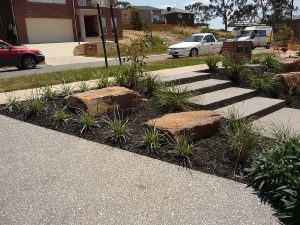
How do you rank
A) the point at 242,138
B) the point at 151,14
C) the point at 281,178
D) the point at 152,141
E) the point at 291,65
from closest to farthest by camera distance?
the point at 281,178
the point at 242,138
the point at 152,141
the point at 291,65
the point at 151,14

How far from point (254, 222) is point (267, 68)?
7562 mm

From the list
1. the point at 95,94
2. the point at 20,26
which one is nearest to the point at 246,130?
the point at 95,94

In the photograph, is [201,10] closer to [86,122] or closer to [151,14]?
[151,14]

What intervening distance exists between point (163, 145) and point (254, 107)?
2.72 m

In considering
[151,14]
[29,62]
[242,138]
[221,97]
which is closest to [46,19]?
[29,62]

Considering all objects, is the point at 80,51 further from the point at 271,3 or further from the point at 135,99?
the point at 271,3

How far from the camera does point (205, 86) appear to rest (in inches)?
324

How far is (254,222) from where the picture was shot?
3400mm

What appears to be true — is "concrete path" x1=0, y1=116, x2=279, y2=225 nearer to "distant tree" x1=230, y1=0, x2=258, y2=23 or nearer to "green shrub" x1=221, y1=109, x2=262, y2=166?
"green shrub" x1=221, y1=109, x2=262, y2=166

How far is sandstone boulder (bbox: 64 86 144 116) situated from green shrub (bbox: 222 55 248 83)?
3.22 m

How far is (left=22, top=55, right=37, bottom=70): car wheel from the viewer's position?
19.6 m

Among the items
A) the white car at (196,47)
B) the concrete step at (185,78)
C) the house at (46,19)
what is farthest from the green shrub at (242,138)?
the house at (46,19)

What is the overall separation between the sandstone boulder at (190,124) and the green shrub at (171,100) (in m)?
0.87

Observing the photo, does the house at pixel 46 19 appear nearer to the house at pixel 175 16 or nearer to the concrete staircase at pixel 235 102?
the concrete staircase at pixel 235 102
